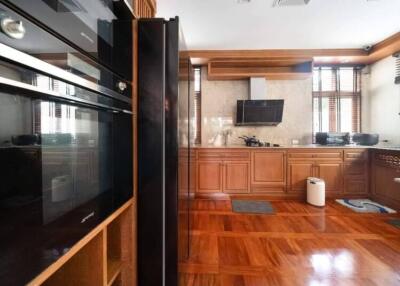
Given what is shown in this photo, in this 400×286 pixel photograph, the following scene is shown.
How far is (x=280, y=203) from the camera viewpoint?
3.38 m

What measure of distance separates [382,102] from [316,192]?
225cm

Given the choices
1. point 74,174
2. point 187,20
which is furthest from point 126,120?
point 187,20

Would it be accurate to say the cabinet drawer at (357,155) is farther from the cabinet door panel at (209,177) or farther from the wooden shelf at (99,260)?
the wooden shelf at (99,260)

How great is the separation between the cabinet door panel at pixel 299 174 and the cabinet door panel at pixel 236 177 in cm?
74

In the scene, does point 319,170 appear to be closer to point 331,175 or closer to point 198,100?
point 331,175

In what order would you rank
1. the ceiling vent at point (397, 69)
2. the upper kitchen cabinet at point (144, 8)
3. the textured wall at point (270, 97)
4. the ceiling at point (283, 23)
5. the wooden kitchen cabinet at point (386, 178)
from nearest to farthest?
the upper kitchen cabinet at point (144, 8) < the ceiling at point (283, 23) < the wooden kitchen cabinet at point (386, 178) < the ceiling vent at point (397, 69) < the textured wall at point (270, 97)

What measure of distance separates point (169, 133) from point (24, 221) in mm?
730

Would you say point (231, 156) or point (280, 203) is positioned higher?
point (231, 156)

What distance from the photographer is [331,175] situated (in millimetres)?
3531

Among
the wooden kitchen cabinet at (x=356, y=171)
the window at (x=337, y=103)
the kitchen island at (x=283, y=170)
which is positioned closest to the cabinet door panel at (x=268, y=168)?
the kitchen island at (x=283, y=170)

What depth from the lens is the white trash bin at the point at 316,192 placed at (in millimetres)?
3201

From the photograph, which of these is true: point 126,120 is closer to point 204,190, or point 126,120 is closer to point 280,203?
point 204,190

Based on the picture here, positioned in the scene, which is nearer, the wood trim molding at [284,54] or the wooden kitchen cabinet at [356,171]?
the wooden kitchen cabinet at [356,171]

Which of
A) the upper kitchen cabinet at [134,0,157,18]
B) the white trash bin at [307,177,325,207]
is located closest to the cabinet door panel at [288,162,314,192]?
the white trash bin at [307,177,325,207]
